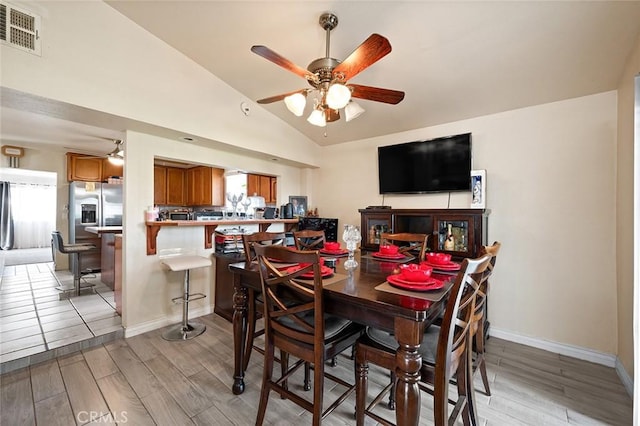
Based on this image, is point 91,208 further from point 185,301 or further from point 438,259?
point 438,259

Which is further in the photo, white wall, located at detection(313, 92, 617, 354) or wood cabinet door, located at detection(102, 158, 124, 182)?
wood cabinet door, located at detection(102, 158, 124, 182)

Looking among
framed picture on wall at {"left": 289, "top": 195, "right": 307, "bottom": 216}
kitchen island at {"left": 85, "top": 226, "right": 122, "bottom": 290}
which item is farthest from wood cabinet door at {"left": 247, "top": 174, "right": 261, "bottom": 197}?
kitchen island at {"left": 85, "top": 226, "right": 122, "bottom": 290}

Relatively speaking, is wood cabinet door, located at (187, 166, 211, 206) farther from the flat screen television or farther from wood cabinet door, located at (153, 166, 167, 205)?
the flat screen television

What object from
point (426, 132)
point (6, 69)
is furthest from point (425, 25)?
point (6, 69)

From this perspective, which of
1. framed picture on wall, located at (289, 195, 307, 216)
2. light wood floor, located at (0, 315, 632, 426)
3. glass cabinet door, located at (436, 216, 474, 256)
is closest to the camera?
light wood floor, located at (0, 315, 632, 426)

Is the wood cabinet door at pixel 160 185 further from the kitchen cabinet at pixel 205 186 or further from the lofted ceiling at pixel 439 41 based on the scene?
the lofted ceiling at pixel 439 41

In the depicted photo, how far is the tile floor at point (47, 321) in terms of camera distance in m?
2.27

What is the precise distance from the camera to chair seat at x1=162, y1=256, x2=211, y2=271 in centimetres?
263

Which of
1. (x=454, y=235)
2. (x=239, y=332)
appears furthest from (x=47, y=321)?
(x=454, y=235)

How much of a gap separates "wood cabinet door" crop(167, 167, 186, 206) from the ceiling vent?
3.80 m

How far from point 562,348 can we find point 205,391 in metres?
3.12

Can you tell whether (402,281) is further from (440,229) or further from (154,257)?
(154,257)

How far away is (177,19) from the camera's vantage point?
2.18 meters

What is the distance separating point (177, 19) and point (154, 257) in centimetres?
226
